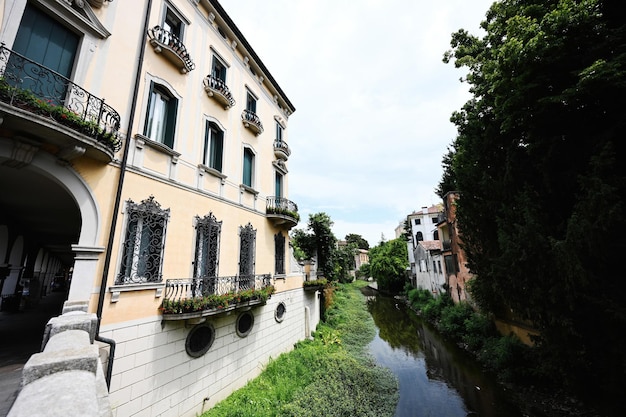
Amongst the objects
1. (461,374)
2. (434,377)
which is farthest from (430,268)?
(434,377)

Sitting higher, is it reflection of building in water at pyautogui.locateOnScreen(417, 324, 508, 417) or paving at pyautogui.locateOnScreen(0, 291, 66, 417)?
paving at pyautogui.locateOnScreen(0, 291, 66, 417)

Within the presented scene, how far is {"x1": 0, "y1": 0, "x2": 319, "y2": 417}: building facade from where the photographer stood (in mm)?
4902

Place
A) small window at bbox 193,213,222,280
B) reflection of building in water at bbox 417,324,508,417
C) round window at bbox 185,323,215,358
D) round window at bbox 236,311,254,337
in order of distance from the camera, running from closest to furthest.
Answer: round window at bbox 185,323,215,358 → small window at bbox 193,213,222,280 → round window at bbox 236,311,254,337 → reflection of building in water at bbox 417,324,508,417

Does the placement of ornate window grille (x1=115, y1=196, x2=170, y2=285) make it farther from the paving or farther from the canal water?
the canal water

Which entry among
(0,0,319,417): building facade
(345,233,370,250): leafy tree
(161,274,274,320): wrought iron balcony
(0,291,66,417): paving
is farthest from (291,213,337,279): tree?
(345,233,370,250): leafy tree

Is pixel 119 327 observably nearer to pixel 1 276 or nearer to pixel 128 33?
pixel 128 33

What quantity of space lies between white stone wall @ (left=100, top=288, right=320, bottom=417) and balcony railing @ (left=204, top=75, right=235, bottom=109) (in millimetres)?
7520

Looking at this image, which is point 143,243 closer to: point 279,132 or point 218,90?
point 218,90

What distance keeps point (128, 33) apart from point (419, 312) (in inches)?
1044

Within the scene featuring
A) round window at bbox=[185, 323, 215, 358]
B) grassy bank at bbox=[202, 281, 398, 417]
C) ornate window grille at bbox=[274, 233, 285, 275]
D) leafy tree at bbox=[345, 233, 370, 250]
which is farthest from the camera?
leafy tree at bbox=[345, 233, 370, 250]

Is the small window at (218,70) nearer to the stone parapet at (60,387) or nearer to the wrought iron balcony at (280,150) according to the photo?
the wrought iron balcony at (280,150)

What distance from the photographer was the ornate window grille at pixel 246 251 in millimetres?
9272

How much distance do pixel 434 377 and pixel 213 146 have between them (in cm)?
1393

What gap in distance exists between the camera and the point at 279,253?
39.4 feet
